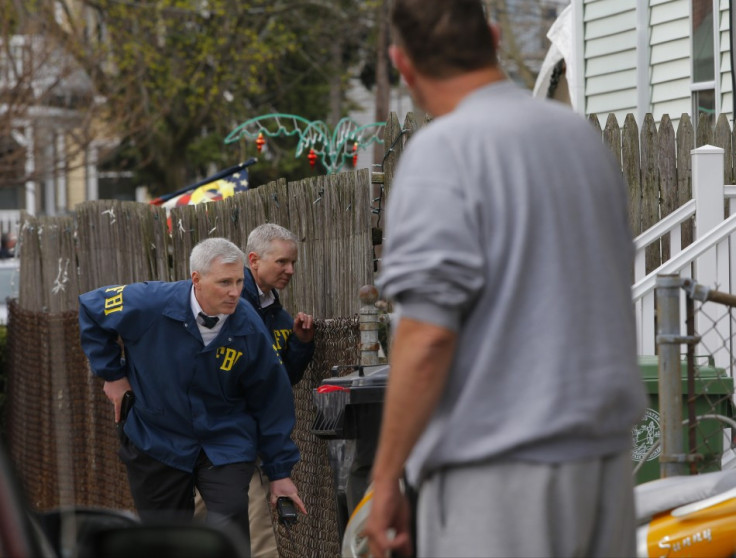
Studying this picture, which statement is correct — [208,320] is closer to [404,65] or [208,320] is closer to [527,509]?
[404,65]

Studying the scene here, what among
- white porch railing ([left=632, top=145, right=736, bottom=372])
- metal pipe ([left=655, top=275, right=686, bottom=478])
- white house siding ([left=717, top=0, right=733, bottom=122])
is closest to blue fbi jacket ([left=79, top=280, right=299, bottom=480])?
white porch railing ([left=632, top=145, right=736, bottom=372])

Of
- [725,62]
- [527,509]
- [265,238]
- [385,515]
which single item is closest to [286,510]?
[265,238]

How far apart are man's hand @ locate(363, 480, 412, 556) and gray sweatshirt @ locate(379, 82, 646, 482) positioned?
0.11 m

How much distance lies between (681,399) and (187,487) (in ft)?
8.51

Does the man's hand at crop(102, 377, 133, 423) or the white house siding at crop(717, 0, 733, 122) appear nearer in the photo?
the man's hand at crop(102, 377, 133, 423)

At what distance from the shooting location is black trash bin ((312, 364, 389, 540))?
4855mm

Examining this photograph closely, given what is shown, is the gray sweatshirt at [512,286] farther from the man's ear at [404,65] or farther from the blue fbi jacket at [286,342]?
the blue fbi jacket at [286,342]

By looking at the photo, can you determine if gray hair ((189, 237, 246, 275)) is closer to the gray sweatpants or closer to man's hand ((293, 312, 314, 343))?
man's hand ((293, 312, 314, 343))

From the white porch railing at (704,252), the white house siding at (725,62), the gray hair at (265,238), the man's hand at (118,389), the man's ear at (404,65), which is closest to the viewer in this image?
the man's ear at (404,65)

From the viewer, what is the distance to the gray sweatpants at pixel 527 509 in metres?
2.64

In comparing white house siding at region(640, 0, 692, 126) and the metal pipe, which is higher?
white house siding at region(640, 0, 692, 126)

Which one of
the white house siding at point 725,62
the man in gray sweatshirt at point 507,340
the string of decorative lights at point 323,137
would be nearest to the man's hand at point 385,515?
the man in gray sweatshirt at point 507,340

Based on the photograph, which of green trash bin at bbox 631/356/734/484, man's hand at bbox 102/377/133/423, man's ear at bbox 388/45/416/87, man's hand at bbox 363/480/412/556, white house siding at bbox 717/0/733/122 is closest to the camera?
man's hand at bbox 363/480/412/556

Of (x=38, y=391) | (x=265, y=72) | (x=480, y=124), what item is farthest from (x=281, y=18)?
(x=480, y=124)
